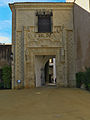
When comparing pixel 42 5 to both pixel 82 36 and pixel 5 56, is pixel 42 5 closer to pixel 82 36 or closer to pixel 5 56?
pixel 82 36

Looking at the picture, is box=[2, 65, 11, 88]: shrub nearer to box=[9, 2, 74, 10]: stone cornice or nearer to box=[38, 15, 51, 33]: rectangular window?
box=[38, 15, 51, 33]: rectangular window

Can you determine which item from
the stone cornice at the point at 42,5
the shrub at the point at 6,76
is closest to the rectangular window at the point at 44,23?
the stone cornice at the point at 42,5

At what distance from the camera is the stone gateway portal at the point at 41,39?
12422 mm

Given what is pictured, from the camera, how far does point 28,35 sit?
12.6 meters

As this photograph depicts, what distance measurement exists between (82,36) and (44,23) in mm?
3618

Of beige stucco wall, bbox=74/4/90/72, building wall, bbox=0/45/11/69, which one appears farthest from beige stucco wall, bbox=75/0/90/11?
building wall, bbox=0/45/11/69

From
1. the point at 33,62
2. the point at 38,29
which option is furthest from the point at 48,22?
the point at 33,62

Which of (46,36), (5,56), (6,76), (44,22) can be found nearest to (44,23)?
(44,22)

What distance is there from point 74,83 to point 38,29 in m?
5.32

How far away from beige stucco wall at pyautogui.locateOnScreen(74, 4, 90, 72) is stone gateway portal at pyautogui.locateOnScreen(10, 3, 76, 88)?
739 millimetres

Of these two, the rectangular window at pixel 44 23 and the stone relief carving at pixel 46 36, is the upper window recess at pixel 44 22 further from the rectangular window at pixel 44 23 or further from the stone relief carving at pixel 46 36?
the stone relief carving at pixel 46 36

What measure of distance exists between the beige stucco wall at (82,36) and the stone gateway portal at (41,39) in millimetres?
739

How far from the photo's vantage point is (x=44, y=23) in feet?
42.3

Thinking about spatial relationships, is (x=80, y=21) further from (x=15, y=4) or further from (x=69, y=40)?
(x=15, y=4)
